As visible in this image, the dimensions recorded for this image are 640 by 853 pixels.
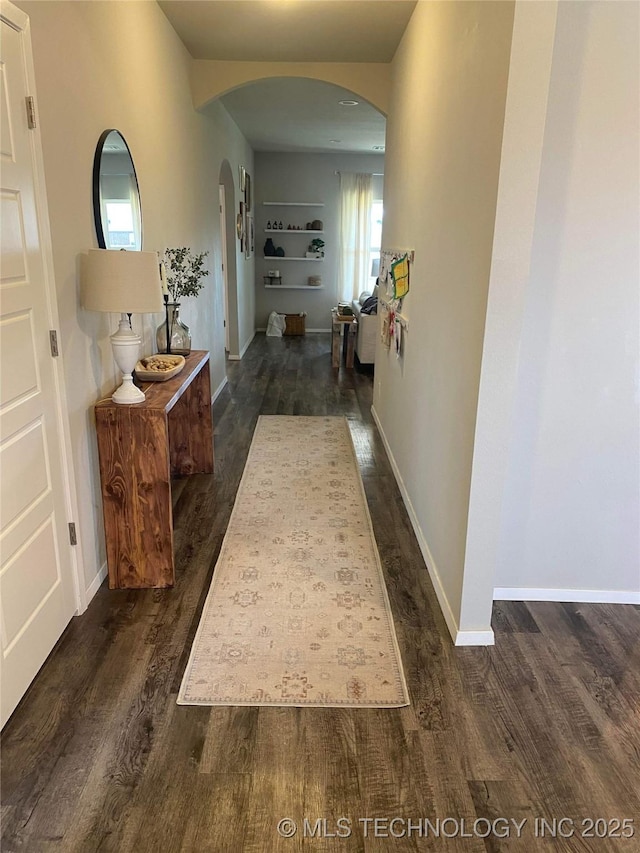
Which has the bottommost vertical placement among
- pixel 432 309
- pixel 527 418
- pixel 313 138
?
pixel 527 418

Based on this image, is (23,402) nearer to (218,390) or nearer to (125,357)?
(125,357)

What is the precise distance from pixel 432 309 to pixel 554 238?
2.48 feet

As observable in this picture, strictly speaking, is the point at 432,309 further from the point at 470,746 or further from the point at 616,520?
the point at 470,746

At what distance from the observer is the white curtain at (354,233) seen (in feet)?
30.7

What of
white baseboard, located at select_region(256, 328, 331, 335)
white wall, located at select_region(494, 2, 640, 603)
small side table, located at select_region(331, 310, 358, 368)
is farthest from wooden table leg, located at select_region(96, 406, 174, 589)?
white baseboard, located at select_region(256, 328, 331, 335)

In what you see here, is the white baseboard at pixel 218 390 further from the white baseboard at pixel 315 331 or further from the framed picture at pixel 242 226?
the white baseboard at pixel 315 331

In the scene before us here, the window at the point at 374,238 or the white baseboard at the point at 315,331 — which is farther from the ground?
the window at the point at 374,238

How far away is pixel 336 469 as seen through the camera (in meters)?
3.88

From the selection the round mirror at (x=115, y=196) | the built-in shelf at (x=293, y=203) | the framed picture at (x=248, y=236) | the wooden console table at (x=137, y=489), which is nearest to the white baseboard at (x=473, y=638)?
the wooden console table at (x=137, y=489)

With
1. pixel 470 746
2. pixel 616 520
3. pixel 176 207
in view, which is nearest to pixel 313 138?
pixel 176 207

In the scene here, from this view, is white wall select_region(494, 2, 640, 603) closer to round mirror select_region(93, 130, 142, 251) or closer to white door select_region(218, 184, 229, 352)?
round mirror select_region(93, 130, 142, 251)

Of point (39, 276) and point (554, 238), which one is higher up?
point (554, 238)

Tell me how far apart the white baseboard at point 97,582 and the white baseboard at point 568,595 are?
5.57ft

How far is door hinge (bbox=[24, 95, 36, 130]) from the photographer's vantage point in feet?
→ 6.04
